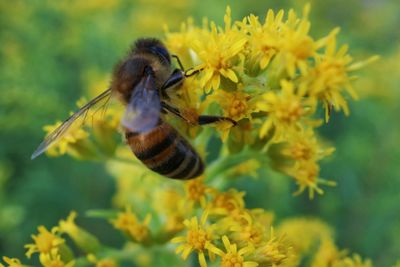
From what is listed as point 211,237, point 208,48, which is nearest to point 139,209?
point 211,237

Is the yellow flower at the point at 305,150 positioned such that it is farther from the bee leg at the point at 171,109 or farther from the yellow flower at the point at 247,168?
the bee leg at the point at 171,109

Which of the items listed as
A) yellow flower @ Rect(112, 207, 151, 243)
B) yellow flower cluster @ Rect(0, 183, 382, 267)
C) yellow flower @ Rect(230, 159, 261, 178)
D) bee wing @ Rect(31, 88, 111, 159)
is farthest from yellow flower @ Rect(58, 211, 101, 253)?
yellow flower @ Rect(230, 159, 261, 178)

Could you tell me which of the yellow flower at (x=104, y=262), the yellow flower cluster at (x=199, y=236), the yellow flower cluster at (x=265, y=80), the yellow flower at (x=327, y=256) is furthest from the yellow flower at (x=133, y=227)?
the yellow flower at (x=327, y=256)

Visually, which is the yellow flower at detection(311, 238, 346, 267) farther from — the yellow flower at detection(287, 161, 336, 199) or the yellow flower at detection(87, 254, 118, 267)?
Answer: the yellow flower at detection(87, 254, 118, 267)

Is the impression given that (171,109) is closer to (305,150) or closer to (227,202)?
(227,202)

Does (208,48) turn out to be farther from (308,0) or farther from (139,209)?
(308,0)
